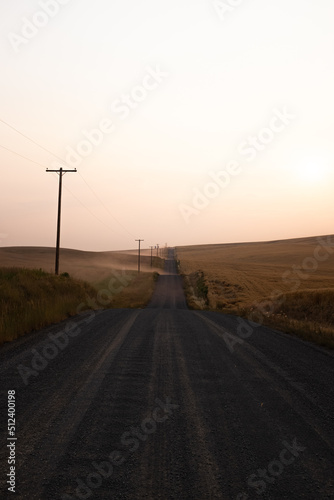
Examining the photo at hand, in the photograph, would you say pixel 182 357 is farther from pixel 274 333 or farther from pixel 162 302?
pixel 162 302

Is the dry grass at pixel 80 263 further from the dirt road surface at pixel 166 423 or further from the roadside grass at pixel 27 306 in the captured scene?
the dirt road surface at pixel 166 423

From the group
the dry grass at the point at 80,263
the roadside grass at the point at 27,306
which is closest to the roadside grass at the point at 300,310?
the roadside grass at the point at 27,306

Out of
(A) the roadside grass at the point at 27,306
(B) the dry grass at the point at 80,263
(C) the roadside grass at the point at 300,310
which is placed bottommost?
(C) the roadside grass at the point at 300,310

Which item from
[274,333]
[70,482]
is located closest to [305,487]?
[70,482]

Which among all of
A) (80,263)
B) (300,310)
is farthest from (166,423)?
(80,263)

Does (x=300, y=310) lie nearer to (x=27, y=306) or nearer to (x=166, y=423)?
(x=27, y=306)

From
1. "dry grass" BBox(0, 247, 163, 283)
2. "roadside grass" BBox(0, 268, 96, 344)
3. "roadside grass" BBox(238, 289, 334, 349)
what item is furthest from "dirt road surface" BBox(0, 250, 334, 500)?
"dry grass" BBox(0, 247, 163, 283)

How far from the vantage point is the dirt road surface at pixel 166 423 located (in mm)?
3424

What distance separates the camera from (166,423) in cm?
468

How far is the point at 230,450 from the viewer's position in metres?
4.04

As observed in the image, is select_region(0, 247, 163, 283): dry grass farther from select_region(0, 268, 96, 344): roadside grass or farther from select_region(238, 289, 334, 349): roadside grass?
select_region(0, 268, 96, 344): roadside grass

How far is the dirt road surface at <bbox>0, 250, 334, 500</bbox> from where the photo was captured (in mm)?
3424

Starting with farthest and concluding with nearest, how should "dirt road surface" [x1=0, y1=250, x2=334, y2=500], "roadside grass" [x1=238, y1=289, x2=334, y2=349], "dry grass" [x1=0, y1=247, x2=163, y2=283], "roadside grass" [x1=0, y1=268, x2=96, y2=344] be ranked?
"dry grass" [x1=0, y1=247, x2=163, y2=283], "roadside grass" [x1=238, y1=289, x2=334, y2=349], "roadside grass" [x1=0, y1=268, x2=96, y2=344], "dirt road surface" [x1=0, y1=250, x2=334, y2=500]

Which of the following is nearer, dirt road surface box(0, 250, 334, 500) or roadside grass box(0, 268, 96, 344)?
dirt road surface box(0, 250, 334, 500)
